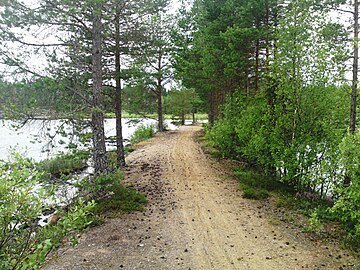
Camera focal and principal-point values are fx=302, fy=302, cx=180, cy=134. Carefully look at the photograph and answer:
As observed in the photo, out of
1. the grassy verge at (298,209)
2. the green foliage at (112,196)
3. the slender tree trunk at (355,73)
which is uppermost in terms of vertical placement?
the slender tree trunk at (355,73)

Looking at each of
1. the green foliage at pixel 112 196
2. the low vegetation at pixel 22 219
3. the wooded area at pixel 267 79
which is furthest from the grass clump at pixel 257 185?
the low vegetation at pixel 22 219

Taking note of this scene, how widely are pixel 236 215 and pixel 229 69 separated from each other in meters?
6.43

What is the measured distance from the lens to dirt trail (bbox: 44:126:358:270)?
5098 millimetres

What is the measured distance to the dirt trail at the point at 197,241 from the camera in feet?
16.7

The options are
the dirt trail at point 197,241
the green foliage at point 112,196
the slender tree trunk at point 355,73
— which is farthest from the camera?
the slender tree trunk at point 355,73

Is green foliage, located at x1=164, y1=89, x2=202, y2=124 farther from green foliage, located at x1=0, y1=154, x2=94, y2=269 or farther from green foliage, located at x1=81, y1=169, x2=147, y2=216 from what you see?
green foliage, located at x1=0, y1=154, x2=94, y2=269

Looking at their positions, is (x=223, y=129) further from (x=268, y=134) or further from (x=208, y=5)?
(x=208, y=5)

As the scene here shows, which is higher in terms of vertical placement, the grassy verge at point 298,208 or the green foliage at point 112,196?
the green foliage at point 112,196

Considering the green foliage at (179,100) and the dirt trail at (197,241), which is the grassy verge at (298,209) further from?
the green foliage at (179,100)

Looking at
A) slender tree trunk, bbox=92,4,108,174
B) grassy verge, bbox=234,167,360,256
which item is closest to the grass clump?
grassy verge, bbox=234,167,360,256

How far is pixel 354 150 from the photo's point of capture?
5133mm

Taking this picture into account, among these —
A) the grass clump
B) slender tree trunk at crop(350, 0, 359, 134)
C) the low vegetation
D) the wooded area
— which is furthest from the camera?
the grass clump

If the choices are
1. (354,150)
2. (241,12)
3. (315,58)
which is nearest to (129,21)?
(241,12)

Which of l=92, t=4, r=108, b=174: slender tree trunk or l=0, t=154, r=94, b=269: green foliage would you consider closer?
l=0, t=154, r=94, b=269: green foliage
